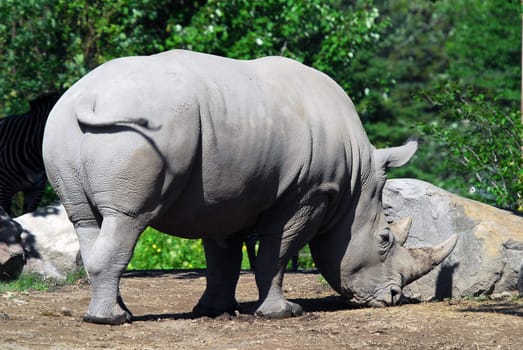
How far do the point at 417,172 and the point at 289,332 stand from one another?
1976 cm

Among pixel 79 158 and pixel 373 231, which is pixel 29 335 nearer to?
pixel 79 158

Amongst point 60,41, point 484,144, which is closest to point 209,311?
point 484,144

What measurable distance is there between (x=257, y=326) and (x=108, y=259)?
1.17 metres

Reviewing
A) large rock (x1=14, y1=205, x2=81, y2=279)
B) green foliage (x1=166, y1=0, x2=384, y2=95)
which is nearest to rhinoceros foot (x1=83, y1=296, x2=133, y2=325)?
large rock (x1=14, y1=205, x2=81, y2=279)

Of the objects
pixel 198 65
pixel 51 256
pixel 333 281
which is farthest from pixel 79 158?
pixel 51 256

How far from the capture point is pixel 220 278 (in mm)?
8117

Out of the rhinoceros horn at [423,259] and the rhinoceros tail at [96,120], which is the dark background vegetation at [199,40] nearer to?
the rhinoceros horn at [423,259]

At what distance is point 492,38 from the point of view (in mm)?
26219

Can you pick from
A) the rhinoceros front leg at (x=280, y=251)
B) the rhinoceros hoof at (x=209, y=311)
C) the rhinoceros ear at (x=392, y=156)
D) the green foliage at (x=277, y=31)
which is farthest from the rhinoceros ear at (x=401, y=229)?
the green foliage at (x=277, y=31)

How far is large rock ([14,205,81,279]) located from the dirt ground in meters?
0.71

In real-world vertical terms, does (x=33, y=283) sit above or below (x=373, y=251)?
below

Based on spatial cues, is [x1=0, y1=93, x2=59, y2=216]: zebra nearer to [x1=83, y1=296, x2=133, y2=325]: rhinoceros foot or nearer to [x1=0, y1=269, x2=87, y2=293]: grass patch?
[x1=0, y1=269, x2=87, y2=293]: grass patch

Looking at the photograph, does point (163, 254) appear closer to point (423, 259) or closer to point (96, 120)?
point (423, 259)

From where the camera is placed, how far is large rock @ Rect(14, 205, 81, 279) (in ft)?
32.5
